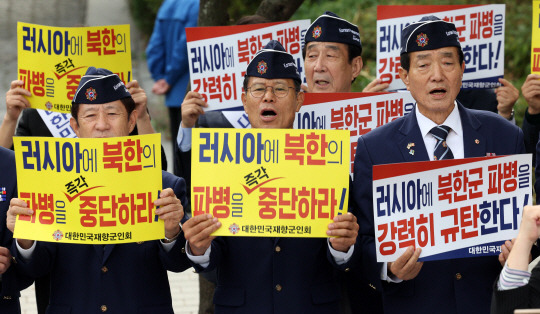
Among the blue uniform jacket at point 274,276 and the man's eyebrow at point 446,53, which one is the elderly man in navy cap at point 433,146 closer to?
the man's eyebrow at point 446,53

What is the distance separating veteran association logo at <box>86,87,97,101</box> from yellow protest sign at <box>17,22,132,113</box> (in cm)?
132

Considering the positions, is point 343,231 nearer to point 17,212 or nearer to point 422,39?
point 422,39

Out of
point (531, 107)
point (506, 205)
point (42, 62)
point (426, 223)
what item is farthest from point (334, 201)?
point (42, 62)

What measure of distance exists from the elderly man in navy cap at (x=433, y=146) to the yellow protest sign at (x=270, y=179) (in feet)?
0.73

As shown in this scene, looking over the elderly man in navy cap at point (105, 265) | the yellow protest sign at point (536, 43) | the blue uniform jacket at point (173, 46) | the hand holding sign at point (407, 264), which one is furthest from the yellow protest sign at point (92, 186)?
the blue uniform jacket at point (173, 46)

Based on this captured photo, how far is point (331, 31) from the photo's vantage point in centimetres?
650

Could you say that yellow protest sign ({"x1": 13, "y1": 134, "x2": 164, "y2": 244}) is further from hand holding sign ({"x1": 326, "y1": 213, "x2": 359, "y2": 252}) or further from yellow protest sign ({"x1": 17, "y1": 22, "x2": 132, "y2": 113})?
yellow protest sign ({"x1": 17, "y1": 22, "x2": 132, "y2": 113})

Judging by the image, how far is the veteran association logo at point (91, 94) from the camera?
206 inches

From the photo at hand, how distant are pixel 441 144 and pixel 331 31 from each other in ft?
5.60

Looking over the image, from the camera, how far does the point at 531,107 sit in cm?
638

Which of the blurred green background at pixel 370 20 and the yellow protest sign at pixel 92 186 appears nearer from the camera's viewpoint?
the yellow protest sign at pixel 92 186

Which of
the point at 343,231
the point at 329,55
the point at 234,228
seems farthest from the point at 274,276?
the point at 329,55

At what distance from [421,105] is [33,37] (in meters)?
2.78

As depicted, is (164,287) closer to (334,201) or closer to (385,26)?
(334,201)
